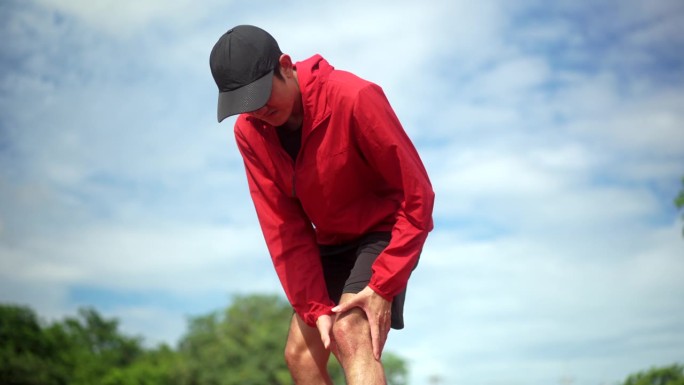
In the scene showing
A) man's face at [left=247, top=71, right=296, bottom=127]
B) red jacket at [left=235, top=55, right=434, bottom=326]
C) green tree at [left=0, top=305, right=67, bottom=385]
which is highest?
green tree at [left=0, top=305, right=67, bottom=385]

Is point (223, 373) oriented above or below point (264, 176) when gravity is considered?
above

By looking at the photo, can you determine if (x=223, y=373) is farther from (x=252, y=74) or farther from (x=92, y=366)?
(x=252, y=74)

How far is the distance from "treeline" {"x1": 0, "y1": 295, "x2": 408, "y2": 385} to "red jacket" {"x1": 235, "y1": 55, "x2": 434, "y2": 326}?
61.3 meters

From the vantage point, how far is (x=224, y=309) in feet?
286

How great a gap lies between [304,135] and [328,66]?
0.51 m

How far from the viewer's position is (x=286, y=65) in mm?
4758

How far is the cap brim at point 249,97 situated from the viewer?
4508 mm

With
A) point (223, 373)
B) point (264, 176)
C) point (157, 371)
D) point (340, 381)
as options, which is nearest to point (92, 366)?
point (157, 371)

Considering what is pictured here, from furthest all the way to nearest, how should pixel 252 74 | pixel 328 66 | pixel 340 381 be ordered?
pixel 340 381, pixel 328 66, pixel 252 74

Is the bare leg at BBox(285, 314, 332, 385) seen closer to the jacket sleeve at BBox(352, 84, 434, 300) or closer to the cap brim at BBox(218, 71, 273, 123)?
the jacket sleeve at BBox(352, 84, 434, 300)

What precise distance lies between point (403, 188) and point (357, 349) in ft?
3.15

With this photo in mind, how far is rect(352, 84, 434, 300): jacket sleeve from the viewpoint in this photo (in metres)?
4.65

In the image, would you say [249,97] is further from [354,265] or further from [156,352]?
[156,352]

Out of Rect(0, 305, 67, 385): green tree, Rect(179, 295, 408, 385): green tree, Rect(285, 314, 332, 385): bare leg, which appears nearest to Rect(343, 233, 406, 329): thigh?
Rect(285, 314, 332, 385): bare leg
